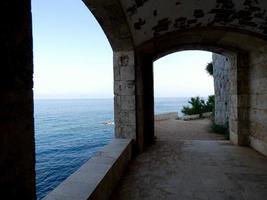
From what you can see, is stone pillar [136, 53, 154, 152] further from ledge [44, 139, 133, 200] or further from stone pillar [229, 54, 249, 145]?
stone pillar [229, 54, 249, 145]

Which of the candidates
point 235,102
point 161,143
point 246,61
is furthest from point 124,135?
point 246,61

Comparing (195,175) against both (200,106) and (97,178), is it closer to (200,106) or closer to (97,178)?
(97,178)

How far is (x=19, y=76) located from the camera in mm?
1024

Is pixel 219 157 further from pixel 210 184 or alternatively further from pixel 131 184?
pixel 131 184

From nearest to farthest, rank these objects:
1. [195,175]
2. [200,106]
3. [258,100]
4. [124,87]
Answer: [195,175] < [124,87] < [258,100] < [200,106]

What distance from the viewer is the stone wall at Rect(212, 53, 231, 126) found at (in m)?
7.93

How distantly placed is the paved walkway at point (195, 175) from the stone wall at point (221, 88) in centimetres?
349

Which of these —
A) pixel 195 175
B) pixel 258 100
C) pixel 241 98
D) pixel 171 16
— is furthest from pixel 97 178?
pixel 241 98

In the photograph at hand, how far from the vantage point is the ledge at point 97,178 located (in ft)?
6.31

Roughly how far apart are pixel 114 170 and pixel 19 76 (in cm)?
211

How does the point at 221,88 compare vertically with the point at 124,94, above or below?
above

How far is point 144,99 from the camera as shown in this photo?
518 cm

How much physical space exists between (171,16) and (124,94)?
5.42 ft

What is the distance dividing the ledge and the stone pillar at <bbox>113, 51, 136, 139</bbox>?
2.20ft
